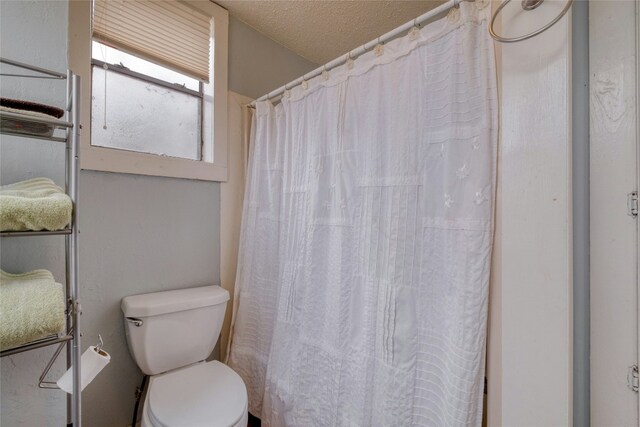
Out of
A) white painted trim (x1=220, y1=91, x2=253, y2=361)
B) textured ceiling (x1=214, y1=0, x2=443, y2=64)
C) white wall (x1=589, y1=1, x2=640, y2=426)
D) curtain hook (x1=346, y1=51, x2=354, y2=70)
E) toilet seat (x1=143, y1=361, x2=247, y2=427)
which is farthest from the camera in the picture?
white painted trim (x1=220, y1=91, x2=253, y2=361)

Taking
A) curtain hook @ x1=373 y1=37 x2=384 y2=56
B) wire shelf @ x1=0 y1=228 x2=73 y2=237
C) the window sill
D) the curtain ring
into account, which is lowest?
wire shelf @ x1=0 y1=228 x2=73 y2=237

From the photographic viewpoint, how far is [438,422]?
86 cm

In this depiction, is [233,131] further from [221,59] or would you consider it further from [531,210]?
[531,210]

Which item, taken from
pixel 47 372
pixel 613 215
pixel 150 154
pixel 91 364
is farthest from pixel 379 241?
pixel 150 154

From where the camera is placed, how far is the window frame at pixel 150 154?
121 centimetres

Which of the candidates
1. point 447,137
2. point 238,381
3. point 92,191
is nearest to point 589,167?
point 447,137

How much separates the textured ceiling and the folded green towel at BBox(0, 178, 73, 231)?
4.54 feet

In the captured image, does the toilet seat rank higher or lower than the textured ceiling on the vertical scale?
lower

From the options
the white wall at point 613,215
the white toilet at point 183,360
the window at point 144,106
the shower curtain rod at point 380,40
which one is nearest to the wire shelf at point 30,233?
the white toilet at point 183,360

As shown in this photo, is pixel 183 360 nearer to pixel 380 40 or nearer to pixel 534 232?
pixel 534 232

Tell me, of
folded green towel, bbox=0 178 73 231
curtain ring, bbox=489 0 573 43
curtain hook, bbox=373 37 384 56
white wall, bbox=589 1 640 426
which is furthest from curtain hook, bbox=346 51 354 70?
folded green towel, bbox=0 178 73 231

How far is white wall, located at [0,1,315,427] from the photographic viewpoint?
30.7 inches

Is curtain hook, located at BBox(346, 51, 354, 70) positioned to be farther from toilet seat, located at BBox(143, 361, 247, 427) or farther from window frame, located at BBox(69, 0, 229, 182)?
toilet seat, located at BBox(143, 361, 247, 427)

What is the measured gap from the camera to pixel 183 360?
1.33 meters
